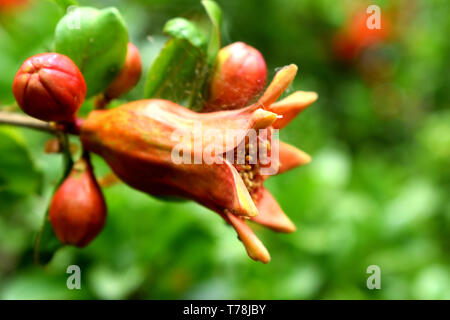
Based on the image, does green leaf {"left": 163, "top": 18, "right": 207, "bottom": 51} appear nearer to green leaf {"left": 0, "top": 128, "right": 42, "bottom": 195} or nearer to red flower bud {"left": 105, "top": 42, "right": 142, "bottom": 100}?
red flower bud {"left": 105, "top": 42, "right": 142, "bottom": 100}

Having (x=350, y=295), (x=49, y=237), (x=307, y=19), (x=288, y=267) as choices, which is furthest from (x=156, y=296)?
(x=307, y=19)

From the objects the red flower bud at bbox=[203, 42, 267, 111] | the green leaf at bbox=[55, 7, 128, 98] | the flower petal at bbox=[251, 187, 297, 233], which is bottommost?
the flower petal at bbox=[251, 187, 297, 233]

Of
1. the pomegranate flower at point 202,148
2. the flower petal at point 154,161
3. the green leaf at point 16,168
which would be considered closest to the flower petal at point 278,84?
the pomegranate flower at point 202,148

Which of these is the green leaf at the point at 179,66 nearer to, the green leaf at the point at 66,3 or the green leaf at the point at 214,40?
the green leaf at the point at 214,40

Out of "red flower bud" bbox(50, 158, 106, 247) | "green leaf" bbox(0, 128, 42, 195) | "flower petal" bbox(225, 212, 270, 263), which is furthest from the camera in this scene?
"green leaf" bbox(0, 128, 42, 195)

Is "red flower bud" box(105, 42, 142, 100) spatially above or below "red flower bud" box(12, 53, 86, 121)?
above

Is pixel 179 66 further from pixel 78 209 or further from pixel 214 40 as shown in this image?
pixel 78 209

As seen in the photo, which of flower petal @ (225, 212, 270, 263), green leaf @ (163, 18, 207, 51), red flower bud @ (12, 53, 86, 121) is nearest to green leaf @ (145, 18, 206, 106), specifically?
green leaf @ (163, 18, 207, 51)
